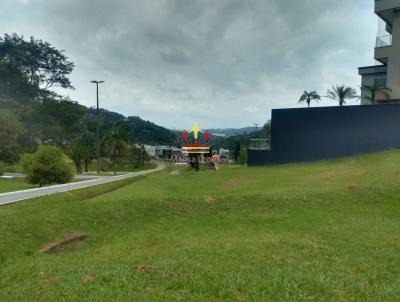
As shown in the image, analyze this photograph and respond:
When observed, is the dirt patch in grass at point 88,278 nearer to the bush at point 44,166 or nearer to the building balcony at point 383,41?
the bush at point 44,166

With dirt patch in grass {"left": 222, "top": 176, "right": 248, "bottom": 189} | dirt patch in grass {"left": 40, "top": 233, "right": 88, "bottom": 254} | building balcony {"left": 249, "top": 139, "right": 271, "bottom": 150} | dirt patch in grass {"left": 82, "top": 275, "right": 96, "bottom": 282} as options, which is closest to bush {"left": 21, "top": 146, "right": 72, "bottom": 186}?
dirt patch in grass {"left": 222, "top": 176, "right": 248, "bottom": 189}

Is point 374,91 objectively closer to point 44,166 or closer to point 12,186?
point 44,166

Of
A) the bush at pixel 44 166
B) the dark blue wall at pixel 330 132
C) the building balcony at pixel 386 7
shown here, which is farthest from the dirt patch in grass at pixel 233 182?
the building balcony at pixel 386 7

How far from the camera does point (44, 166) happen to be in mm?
22812

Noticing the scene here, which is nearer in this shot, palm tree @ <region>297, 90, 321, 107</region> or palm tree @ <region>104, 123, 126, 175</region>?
palm tree @ <region>297, 90, 321, 107</region>

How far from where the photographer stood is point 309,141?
Result: 2617 cm

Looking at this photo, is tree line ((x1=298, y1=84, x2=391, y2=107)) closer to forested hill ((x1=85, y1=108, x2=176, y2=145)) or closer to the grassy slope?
the grassy slope

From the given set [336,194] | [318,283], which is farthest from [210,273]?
[336,194]

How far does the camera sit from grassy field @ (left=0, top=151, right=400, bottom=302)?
16.3 ft

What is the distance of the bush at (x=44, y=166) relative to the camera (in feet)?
74.8

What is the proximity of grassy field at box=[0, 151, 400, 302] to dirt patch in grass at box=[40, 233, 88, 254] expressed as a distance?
20 cm

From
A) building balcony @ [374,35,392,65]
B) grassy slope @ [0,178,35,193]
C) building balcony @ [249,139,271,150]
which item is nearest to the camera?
grassy slope @ [0,178,35,193]

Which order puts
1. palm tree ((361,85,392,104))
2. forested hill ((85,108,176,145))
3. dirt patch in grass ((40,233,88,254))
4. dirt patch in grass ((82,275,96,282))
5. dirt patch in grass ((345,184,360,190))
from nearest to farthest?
dirt patch in grass ((82,275,96,282)) → dirt patch in grass ((40,233,88,254)) → dirt patch in grass ((345,184,360,190)) → palm tree ((361,85,392,104)) → forested hill ((85,108,176,145))

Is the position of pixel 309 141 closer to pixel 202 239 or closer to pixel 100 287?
pixel 202 239
